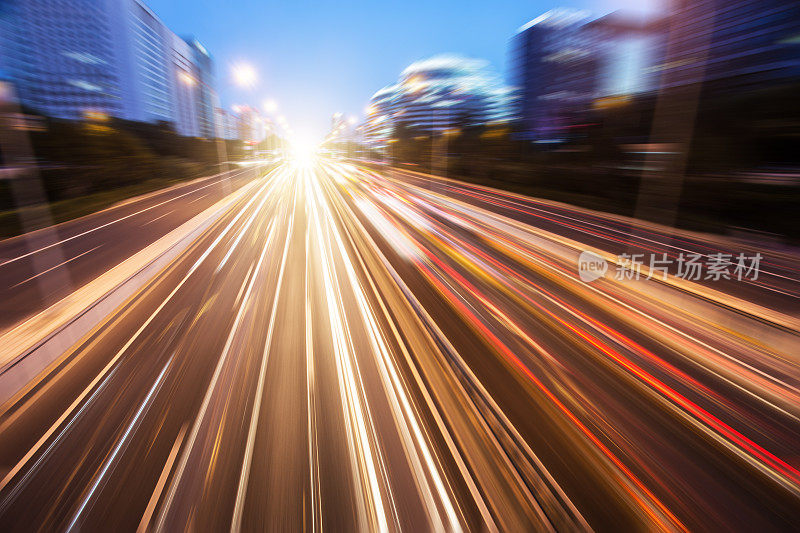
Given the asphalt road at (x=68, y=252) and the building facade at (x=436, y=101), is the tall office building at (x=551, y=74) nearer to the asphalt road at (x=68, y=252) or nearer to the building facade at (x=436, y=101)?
the building facade at (x=436, y=101)

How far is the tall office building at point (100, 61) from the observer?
1938cm

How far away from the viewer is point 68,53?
3525cm

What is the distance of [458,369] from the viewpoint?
338 cm

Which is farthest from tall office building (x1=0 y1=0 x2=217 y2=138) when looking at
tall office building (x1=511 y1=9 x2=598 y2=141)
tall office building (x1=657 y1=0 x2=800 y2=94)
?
tall office building (x1=511 y1=9 x2=598 y2=141)

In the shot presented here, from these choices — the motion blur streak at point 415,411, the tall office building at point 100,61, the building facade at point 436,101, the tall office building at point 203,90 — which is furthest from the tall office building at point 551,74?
A: the tall office building at point 203,90

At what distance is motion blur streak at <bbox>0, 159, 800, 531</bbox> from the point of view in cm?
201

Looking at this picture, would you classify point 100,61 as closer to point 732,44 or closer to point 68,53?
point 68,53

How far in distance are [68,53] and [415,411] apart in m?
55.0

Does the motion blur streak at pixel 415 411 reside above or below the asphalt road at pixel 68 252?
below

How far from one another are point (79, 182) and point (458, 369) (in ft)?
68.7

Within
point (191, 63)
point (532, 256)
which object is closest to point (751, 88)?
point (532, 256)

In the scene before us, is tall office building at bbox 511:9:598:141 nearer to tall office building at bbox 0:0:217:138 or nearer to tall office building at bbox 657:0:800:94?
tall office building at bbox 657:0:800:94

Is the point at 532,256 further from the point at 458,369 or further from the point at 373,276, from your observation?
the point at 458,369

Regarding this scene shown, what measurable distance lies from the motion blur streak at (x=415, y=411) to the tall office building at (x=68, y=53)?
21.7m
